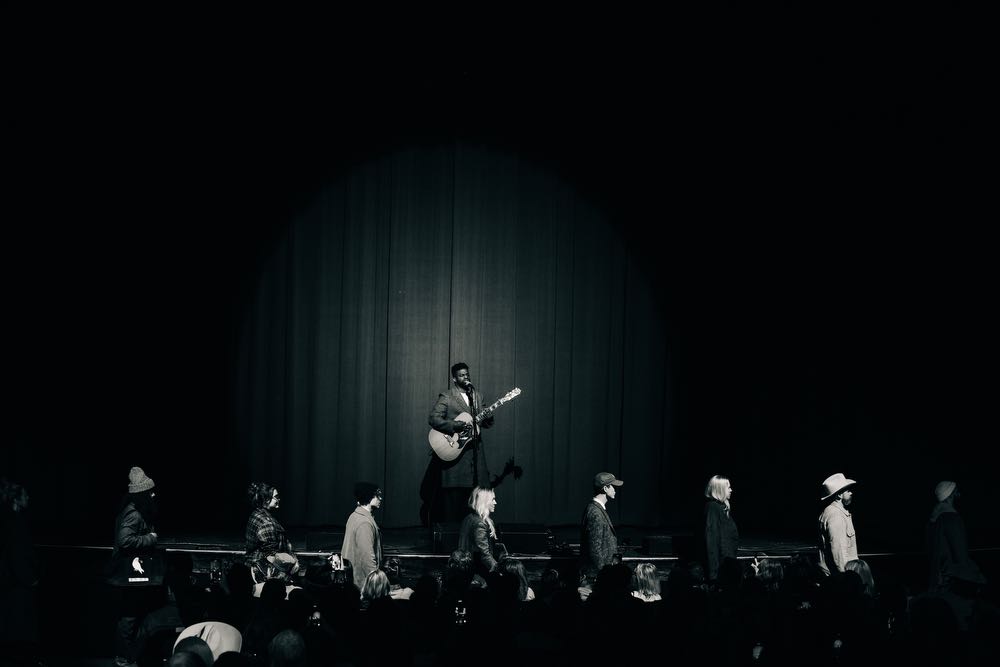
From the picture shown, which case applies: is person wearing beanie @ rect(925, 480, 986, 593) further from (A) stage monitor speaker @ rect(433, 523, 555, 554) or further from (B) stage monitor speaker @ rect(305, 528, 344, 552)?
(B) stage monitor speaker @ rect(305, 528, 344, 552)

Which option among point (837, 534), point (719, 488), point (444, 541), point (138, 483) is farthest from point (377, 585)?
point (444, 541)

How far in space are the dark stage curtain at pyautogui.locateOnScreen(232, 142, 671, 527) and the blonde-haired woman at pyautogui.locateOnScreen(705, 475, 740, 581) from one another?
449 cm

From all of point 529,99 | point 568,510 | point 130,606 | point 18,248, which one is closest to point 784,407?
point 568,510

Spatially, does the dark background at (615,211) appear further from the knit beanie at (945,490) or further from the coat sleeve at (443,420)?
the knit beanie at (945,490)

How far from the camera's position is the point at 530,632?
577 centimetres

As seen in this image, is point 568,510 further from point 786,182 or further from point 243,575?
point 243,575

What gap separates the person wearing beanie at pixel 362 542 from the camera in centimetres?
910

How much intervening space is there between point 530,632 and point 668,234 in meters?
9.10

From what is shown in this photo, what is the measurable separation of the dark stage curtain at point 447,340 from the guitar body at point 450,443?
154cm

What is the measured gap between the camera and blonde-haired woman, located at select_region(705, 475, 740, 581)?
9.55 meters

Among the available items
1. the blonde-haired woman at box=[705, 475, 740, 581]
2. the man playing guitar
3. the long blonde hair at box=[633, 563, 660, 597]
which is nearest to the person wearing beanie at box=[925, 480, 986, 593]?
the blonde-haired woman at box=[705, 475, 740, 581]

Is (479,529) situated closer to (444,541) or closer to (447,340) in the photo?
(444,541)

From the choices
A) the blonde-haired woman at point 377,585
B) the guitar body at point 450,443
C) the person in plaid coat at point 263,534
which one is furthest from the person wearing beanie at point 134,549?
the guitar body at point 450,443

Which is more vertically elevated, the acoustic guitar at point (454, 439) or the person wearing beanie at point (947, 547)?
the acoustic guitar at point (454, 439)
